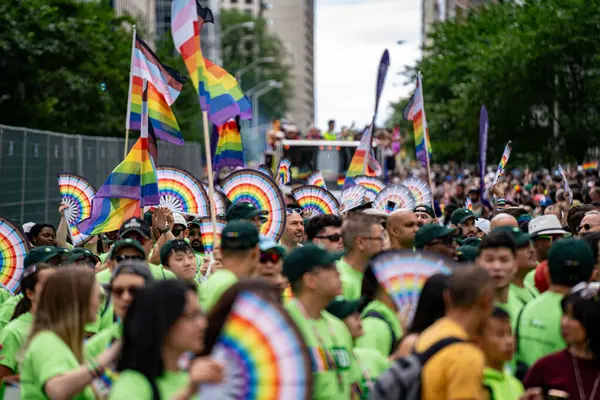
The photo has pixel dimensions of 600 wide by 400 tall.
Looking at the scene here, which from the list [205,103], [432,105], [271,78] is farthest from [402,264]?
[271,78]

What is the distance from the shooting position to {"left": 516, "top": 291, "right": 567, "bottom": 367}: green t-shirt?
688 centimetres

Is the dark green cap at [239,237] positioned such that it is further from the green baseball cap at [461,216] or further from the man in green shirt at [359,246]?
the green baseball cap at [461,216]

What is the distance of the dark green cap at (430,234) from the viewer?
8695 millimetres

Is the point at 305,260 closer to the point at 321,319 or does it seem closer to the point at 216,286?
the point at 321,319

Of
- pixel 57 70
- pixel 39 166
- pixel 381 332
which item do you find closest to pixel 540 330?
pixel 381 332

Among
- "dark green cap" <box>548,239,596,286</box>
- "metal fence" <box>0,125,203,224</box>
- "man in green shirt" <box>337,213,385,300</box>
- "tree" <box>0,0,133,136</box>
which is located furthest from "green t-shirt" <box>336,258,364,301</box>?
"tree" <box>0,0,133,136</box>

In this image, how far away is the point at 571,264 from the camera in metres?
7.09

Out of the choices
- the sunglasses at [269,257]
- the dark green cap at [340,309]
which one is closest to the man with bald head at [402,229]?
the sunglasses at [269,257]

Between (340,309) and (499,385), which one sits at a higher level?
(340,309)

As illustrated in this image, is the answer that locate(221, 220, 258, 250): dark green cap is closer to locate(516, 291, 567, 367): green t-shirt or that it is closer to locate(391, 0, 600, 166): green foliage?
locate(516, 291, 567, 367): green t-shirt

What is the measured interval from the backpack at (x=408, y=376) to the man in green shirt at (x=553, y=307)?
173 centimetres

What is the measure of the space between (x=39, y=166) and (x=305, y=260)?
51.5 ft

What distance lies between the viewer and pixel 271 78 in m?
154

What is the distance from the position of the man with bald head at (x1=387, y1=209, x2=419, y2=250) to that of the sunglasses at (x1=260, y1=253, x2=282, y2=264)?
65.2 inches
